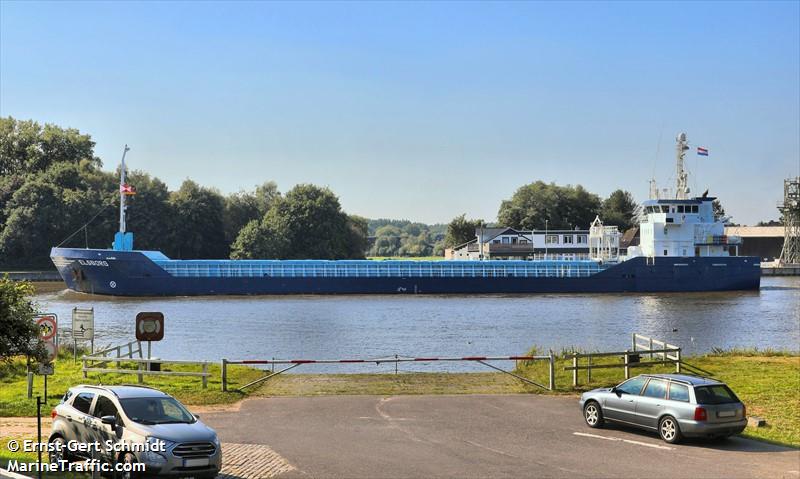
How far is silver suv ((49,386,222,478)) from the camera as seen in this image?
35.9ft

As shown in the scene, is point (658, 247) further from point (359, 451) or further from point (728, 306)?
point (359, 451)

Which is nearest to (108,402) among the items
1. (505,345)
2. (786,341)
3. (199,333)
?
(505,345)

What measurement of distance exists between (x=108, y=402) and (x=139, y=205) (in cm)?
9625

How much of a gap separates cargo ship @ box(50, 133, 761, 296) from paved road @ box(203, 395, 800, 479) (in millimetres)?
50191

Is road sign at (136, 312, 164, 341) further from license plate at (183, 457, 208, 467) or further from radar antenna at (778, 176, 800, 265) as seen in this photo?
radar antenna at (778, 176, 800, 265)

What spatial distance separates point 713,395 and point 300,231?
3579 inches

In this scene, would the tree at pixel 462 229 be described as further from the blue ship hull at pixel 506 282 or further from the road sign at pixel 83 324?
the road sign at pixel 83 324

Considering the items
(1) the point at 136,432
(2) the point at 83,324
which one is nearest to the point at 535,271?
(2) the point at 83,324

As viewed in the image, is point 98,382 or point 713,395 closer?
point 713,395

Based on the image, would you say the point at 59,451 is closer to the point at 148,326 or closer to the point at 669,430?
the point at 148,326

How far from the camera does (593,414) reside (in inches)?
616

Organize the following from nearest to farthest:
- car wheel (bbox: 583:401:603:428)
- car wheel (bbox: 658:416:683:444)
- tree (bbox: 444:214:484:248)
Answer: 1. car wheel (bbox: 658:416:683:444)
2. car wheel (bbox: 583:401:603:428)
3. tree (bbox: 444:214:484:248)

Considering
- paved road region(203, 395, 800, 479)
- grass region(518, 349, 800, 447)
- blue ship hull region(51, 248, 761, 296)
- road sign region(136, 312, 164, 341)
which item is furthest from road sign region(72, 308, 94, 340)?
blue ship hull region(51, 248, 761, 296)

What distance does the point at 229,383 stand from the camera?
68.0ft
